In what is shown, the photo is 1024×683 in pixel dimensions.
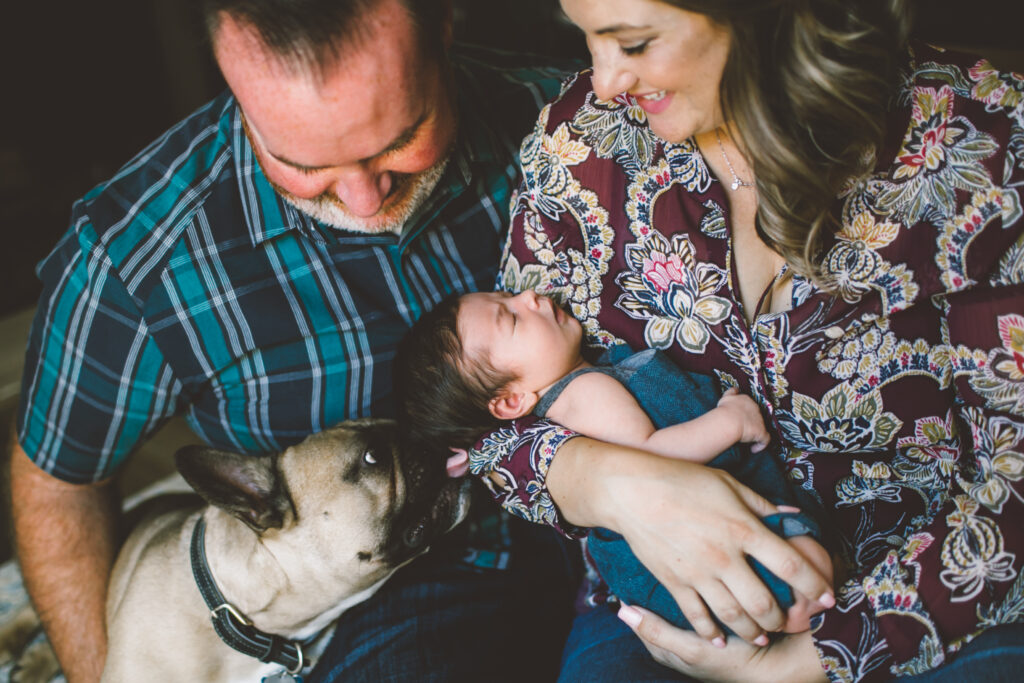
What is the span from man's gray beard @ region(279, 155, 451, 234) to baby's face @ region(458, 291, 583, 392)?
19 centimetres

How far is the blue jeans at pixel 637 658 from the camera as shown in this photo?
0.98 meters

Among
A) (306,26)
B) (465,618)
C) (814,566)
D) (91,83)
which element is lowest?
(465,618)

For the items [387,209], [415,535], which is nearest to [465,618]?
[415,535]

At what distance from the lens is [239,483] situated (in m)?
1.33

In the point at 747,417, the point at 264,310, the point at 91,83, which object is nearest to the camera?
the point at 747,417

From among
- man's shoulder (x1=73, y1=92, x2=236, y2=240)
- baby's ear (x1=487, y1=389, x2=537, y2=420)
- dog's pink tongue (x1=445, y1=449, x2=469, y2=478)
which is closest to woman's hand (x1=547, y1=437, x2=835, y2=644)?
baby's ear (x1=487, y1=389, x2=537, y2=420)

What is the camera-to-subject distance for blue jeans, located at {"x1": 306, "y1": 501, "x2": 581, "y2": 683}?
1.31 meters

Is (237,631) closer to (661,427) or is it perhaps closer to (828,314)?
(661,427)

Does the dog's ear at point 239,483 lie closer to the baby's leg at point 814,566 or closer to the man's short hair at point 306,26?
the man's short hair at point 306,26

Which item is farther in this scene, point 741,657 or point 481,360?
point 481,360

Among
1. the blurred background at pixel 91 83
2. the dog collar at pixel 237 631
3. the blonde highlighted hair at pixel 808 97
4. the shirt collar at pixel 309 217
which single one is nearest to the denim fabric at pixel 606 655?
the dog collar at pixel 237 631

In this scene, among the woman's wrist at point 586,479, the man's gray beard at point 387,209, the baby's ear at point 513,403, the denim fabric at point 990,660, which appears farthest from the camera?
the baby's ear at point 513,403

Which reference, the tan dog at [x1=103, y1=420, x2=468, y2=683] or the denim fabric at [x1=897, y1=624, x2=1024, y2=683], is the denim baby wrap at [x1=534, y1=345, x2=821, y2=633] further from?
the tan dog at [x1=103, y1=420, x2=468, y2=683]

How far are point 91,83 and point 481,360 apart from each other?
352 centimetres
